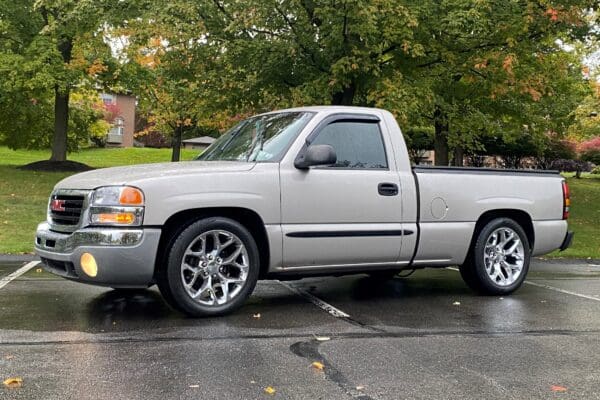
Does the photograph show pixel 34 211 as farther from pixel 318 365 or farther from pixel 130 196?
pixel 318 365

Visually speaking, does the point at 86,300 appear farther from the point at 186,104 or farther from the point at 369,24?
the point at 186,104

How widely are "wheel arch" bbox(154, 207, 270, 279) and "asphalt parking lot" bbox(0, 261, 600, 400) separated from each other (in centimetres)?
52

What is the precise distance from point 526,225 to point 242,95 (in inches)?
333

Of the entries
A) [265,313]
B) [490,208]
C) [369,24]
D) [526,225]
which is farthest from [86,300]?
[369,24]

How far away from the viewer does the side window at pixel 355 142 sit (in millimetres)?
6305

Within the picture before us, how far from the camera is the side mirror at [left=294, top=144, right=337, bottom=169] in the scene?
5777 millimetres

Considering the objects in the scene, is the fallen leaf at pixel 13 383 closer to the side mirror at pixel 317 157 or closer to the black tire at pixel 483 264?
the side mirror at pixel 317 157

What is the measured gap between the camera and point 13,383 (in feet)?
12.4

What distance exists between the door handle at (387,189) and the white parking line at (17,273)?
4094mm

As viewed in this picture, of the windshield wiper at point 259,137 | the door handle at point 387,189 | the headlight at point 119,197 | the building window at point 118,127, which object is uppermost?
the building window at point 118,127

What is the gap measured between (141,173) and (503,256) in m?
4.03

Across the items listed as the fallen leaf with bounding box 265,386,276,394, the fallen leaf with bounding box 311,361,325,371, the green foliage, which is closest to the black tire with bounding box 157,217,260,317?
the fallen leaf with bounding box 311,361,325,371

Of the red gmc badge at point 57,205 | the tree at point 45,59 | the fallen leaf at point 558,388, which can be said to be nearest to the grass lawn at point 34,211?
the tree at point 45,59

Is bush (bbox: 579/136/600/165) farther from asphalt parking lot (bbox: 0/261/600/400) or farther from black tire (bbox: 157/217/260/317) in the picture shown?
black tire (bbox: 157/217/260/317)
